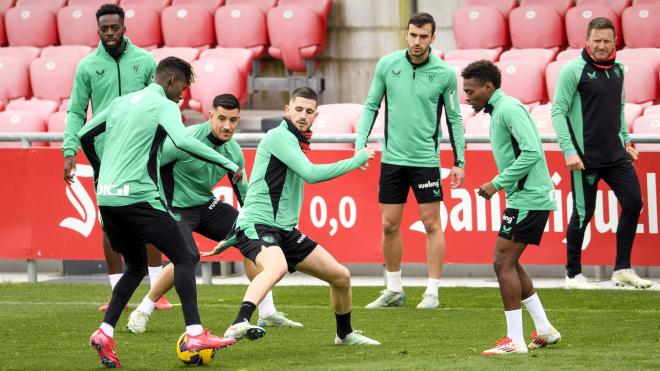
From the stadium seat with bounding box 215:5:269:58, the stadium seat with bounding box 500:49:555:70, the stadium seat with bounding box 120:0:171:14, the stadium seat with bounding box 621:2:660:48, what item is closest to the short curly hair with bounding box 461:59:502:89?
the stadium seat with bounding box 500:49:555:70

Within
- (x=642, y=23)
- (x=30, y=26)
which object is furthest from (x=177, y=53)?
(x=642, y=23)

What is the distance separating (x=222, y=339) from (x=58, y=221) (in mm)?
5643

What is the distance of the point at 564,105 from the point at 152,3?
7.80 meters

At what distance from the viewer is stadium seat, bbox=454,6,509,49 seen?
1569cm

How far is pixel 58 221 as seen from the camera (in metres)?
13.2

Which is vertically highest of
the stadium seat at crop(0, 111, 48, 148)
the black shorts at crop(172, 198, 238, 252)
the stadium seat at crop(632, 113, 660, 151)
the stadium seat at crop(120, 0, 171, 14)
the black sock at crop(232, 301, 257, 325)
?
the stadium seat at crop(120, 0, 171, 14)

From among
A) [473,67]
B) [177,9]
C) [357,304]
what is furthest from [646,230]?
[177,9]

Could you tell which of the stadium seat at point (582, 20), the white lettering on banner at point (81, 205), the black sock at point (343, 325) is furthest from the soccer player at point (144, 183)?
the stadium seat at point (582, 20)

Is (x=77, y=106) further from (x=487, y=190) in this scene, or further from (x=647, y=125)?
(x=647, y=125)

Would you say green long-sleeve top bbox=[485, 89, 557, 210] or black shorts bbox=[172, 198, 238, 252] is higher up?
green long-sleeve top bbox=[485, 89, 557, 210]

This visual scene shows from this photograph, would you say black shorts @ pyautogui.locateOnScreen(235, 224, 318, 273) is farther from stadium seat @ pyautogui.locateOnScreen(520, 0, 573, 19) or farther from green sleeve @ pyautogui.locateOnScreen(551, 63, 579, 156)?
stadium seat @ pyautogui.locateOnScreen(520, 0, 573, 19)

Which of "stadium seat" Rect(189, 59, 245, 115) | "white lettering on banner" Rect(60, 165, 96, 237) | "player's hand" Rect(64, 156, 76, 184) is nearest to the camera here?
"player's hand" Rect(64, 156, 76, 184)

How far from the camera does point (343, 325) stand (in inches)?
348

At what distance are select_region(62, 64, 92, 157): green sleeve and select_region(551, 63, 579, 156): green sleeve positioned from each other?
3.86 meters
